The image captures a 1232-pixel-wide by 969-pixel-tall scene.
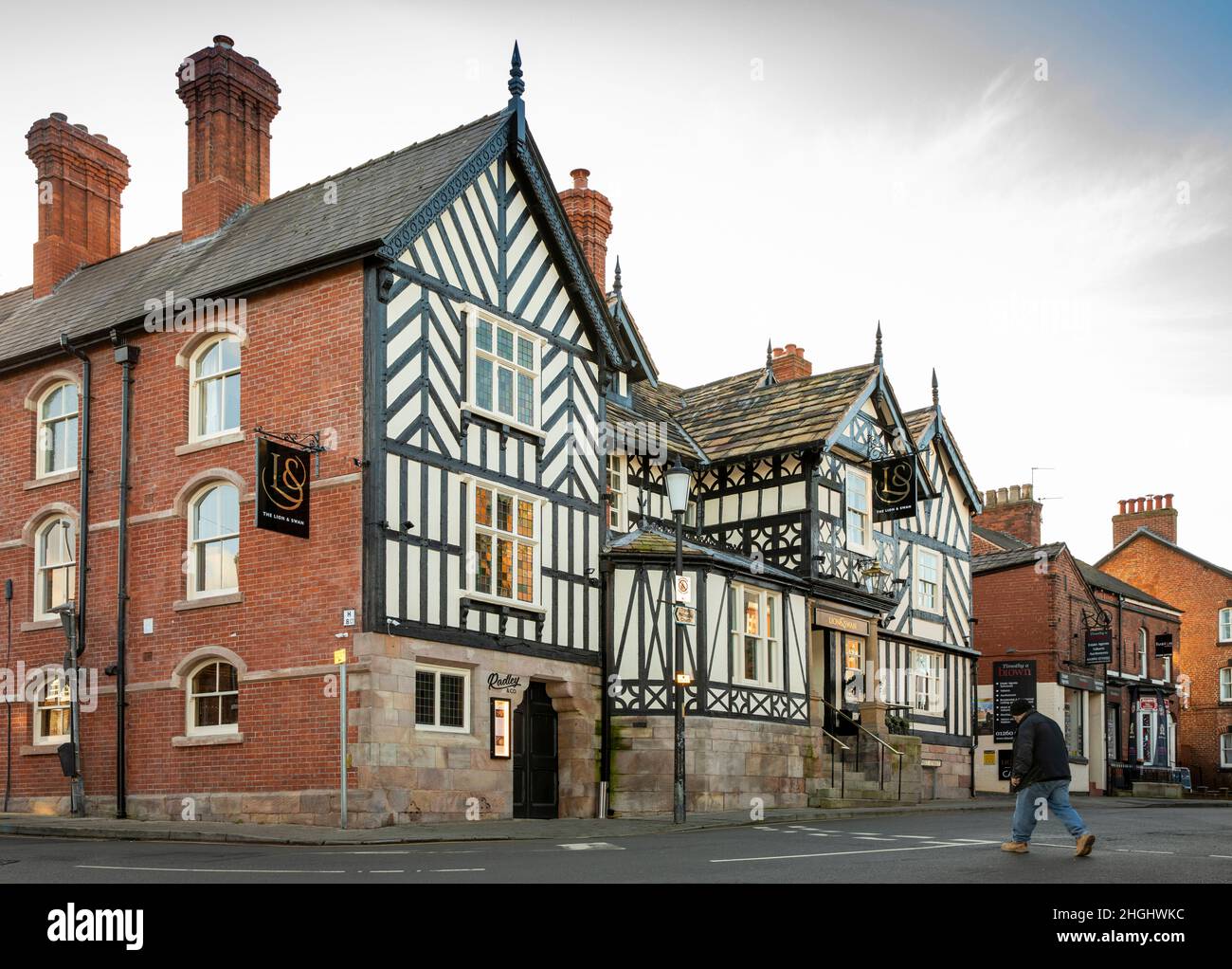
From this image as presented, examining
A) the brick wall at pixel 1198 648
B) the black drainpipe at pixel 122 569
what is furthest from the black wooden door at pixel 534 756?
the brick wall at pixel 1198 648

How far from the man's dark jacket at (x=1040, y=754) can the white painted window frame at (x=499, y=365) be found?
39.5 feet

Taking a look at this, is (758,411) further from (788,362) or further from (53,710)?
(53,710)

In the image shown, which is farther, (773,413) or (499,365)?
(773,413)

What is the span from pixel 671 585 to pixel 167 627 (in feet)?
29.6

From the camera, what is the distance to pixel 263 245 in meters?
24.1

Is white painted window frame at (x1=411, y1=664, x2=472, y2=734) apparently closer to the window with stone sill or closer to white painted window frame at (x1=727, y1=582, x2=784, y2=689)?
the window with stone sill

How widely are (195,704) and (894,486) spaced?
17.3 meters

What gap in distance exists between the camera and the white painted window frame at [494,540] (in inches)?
900

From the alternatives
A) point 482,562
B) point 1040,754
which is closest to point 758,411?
point 482,562

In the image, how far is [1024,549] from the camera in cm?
4675

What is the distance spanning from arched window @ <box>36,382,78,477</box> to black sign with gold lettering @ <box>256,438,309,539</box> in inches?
240

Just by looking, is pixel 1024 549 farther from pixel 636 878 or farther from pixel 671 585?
pixel 636 878

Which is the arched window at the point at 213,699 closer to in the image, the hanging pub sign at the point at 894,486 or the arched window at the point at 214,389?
the arched window at the point at 214,389

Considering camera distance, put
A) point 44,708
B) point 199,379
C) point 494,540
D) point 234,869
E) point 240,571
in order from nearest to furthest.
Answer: point 234,869
point 240,571
point 494,540
point 199,379
point 44,708
